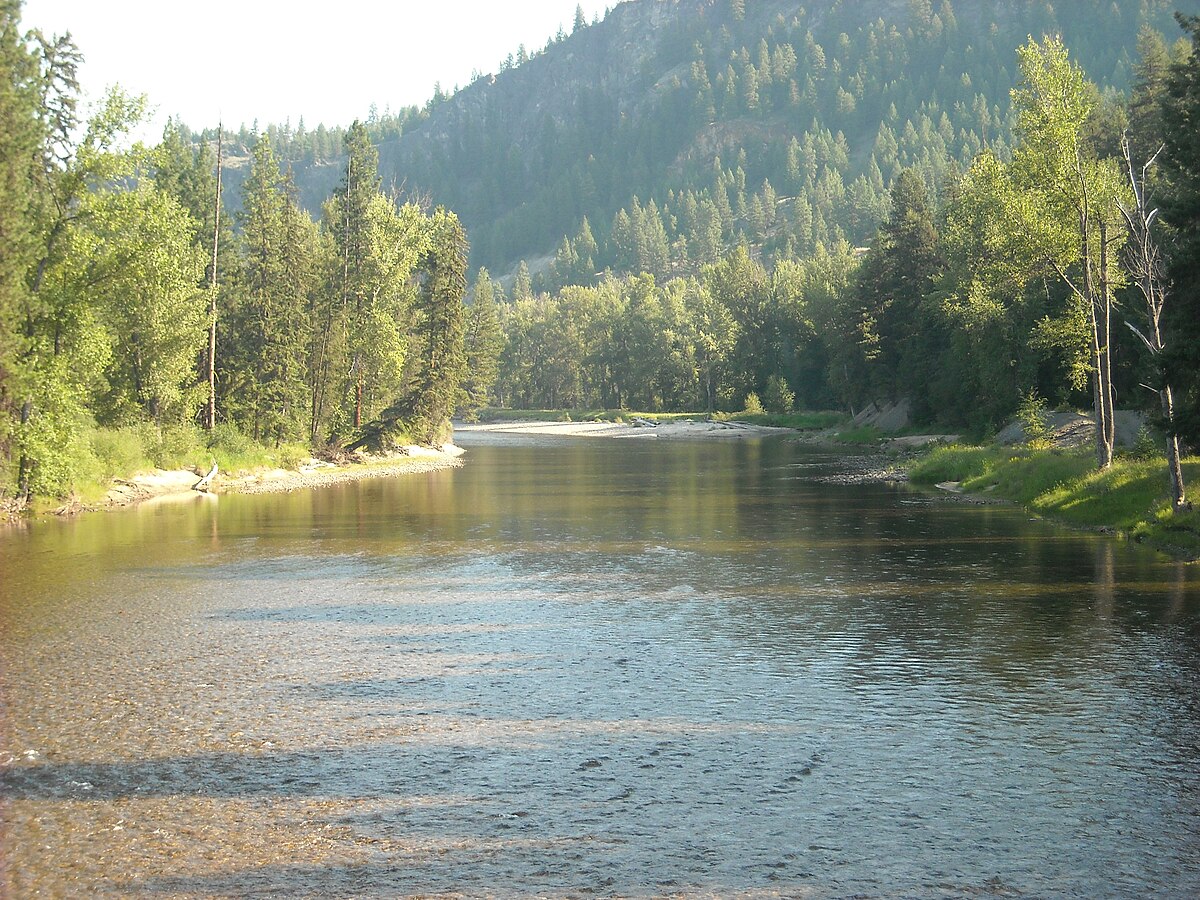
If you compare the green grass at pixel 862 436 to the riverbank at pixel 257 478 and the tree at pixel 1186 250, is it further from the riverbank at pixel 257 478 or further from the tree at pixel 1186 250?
the tree at pixel 1186 250

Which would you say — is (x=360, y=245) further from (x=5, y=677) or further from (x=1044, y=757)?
(x=1044, y=757)

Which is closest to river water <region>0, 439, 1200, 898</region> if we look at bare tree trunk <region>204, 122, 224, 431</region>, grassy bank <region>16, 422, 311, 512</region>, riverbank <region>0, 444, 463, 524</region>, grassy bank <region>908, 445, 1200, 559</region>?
grassy bank <region>908, 445, 1200, 559</region>

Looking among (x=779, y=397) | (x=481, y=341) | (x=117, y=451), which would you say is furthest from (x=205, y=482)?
(x=779, y=397)

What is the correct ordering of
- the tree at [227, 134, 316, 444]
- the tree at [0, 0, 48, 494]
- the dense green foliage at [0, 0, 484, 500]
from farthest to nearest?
the tree at [227, 134, 316, 444], the dense green foliage at [0, 0, 484, 500], the tree at [0, 0, 48, 494]

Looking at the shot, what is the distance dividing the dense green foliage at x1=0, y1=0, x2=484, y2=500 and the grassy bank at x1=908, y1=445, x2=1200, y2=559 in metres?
34.1

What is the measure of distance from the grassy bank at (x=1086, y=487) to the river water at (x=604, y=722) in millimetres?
1616

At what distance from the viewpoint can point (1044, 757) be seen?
12398mm

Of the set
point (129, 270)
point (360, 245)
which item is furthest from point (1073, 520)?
point (360, 245)

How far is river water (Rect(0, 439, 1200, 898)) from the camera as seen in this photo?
9570mm

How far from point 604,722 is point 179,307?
43385 mm

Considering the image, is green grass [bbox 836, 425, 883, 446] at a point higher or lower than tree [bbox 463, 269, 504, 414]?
lower

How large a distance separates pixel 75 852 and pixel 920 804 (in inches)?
320

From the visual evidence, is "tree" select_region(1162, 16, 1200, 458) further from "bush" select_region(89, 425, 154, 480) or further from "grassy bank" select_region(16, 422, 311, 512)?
"bush" select_region(89, 425, 154, 480)

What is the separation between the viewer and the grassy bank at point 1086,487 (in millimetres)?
29000
